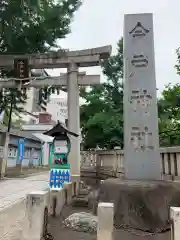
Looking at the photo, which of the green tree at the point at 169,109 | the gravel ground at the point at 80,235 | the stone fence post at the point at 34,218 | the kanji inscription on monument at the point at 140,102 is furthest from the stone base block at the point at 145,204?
the green tree at the point at 169,109

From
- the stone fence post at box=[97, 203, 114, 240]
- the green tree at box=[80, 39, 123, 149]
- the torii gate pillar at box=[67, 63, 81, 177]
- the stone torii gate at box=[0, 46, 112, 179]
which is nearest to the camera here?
the stone fence post at box=[97, 203, 114, 240]

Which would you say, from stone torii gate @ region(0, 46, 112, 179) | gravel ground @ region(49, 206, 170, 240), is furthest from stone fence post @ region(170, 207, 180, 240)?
stone torii gate @ region(0, 46, 112, 179)

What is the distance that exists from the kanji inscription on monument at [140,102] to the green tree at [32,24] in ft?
17.4

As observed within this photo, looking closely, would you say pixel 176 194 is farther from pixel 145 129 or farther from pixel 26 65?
pixel 26 65

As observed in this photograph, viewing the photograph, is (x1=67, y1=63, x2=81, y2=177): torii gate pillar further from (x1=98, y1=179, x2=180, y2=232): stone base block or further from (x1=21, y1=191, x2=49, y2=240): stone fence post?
(x1=21, y1=191, x2=49, y2=240): stone fence post

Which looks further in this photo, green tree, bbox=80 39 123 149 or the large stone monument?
green tree, bbox=80 39 123 149

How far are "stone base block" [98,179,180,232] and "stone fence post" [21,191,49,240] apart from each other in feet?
5.27

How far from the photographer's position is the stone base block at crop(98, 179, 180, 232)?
4125mm

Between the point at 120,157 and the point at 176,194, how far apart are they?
8541 millimetres

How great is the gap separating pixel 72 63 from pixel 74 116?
A: 8.68 feet

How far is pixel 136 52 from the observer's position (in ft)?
19.7

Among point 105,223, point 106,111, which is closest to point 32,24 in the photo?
point 106,111

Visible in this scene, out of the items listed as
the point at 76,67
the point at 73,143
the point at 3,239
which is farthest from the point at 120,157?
the point at 3,239

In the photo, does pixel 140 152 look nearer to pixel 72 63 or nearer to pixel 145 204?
pixel 145 204
